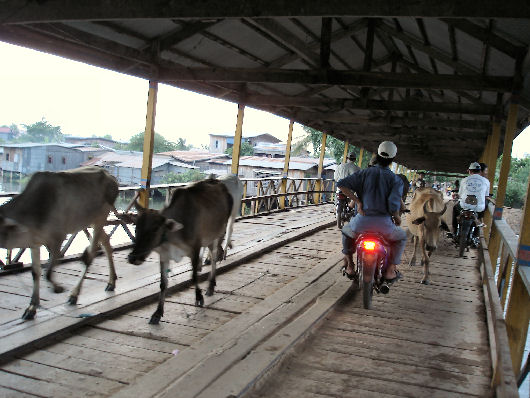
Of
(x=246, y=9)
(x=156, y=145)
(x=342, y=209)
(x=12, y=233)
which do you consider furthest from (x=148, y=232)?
(x=156, y=145)

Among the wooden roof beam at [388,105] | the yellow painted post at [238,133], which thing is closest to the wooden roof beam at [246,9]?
the wooden roof beam at [388,105]

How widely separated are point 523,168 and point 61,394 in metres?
40.1

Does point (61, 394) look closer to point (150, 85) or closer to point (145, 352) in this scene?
point (145, 352)

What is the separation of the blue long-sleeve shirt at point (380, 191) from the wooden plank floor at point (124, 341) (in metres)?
1.65

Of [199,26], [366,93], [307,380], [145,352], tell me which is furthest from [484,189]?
[145,352]

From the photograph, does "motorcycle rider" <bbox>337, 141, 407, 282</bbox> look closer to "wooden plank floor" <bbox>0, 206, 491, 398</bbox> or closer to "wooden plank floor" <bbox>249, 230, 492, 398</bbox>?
"wooden plank floor" <bbox>249, 230, 492, 398</bbox>

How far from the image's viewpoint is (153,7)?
3936 millimetres

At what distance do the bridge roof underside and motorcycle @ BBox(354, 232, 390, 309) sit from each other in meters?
2.18

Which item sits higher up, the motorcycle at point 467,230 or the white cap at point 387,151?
the white cap at point 387,151

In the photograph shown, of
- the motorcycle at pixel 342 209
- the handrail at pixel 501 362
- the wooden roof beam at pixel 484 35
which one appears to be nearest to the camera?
the handrail at pixel 501 362

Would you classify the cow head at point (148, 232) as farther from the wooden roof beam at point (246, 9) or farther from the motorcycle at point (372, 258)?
the motorcycle at point (372, 258)

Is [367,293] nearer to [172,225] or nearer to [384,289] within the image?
[384,289]

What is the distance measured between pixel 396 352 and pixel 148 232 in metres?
2.38

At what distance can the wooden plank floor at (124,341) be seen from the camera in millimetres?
3178
